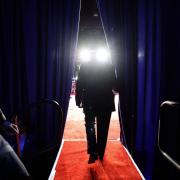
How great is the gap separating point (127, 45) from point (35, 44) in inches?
58.3

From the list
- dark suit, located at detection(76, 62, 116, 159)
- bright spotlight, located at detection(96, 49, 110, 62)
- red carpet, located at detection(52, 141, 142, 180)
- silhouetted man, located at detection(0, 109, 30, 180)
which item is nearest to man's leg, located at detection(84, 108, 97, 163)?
dark suit, located at detection(76, 62, 116, 159)

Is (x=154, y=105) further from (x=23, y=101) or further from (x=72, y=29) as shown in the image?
(x=23, y=101)

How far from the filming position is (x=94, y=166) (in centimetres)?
331

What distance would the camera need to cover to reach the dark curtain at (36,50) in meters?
3.67

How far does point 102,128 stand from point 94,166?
21.6 inches

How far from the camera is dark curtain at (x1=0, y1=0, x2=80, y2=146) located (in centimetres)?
367

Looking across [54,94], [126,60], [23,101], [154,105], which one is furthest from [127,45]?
[23,101]

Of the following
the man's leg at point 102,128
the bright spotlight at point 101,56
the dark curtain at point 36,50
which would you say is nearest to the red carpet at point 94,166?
the man's leg at point 102,128

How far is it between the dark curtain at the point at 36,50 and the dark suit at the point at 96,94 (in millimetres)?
597

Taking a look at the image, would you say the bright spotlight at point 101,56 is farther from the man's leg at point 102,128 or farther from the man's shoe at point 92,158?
the man's shoe at point 92,158

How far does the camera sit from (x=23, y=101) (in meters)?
3.84

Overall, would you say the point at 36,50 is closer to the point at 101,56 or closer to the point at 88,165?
the point at 101,56

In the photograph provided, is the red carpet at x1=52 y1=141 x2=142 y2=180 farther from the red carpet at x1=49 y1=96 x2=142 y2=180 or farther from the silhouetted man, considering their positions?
the silhouetted man

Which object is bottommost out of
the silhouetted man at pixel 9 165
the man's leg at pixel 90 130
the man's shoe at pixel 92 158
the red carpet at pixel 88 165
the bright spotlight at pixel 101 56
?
the red carpet at pixel 88 165
